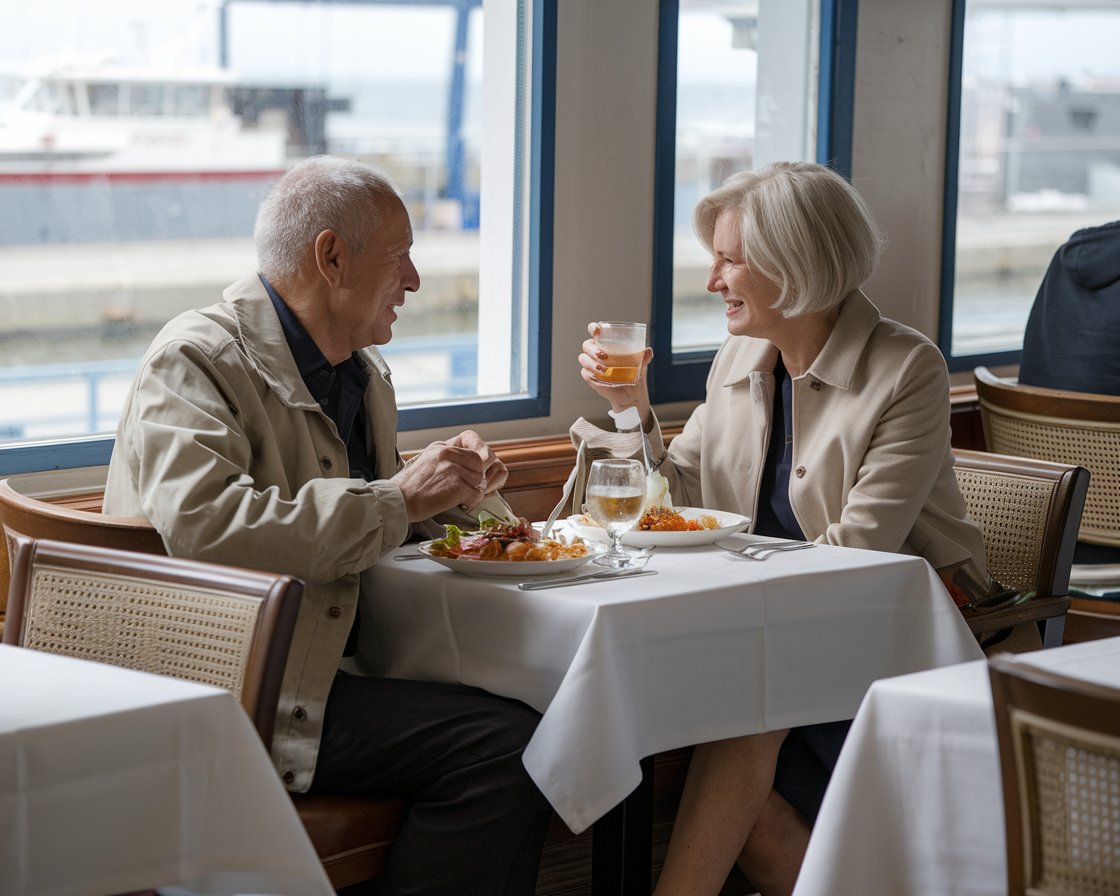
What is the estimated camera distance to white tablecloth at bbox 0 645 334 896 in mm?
1464

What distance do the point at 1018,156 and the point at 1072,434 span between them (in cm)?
212

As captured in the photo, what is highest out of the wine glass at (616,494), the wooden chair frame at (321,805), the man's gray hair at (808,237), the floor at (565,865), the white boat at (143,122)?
the white boat at (143,122)

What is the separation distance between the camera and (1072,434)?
3.45 m

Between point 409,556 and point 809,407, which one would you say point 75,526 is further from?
point 809,407

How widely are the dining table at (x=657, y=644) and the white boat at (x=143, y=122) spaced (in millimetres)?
1237

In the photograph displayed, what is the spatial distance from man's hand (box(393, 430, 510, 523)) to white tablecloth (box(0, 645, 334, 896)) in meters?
0.76

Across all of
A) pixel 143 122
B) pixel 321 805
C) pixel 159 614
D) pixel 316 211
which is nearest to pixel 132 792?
pixel 159 614

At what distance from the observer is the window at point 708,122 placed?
12.9 ft

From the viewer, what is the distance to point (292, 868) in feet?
5.33

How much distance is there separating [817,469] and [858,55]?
6.47ft

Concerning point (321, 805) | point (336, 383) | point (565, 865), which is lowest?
point (565, 865)

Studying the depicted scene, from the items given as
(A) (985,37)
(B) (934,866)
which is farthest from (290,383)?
(A) (985,37)

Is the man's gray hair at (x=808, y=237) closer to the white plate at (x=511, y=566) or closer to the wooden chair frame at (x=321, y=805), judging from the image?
the white plate at (x=511, y=566)

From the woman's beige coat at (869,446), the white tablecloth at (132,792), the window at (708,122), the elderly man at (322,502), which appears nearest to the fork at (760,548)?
the woman's beige coat at (869,446)
